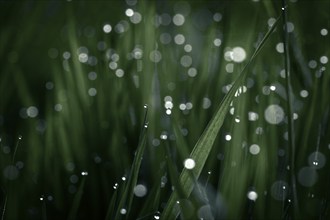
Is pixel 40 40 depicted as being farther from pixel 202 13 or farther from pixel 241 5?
pixel 241 5

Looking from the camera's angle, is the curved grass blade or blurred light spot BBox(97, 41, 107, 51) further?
blurred light spot BBox(97, 41, 107, 51)

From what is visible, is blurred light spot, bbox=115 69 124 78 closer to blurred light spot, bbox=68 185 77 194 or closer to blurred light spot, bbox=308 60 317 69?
blurred light spot, bbox=68 185 77 194

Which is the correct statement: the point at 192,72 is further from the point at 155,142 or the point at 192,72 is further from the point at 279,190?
the point at 279,190

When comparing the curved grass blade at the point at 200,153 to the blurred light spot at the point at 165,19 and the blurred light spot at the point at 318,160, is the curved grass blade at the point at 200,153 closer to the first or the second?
the blurred light spot at the point at 318,160

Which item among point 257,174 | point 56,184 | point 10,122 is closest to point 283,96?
point 257,174

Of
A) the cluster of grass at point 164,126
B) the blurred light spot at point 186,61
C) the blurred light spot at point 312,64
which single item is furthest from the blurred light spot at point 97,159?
the blurred light spot at point 312,64

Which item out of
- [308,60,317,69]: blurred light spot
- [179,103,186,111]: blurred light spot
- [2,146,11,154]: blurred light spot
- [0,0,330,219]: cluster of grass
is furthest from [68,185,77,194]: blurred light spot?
[308,60,317,69]: blurred light spot

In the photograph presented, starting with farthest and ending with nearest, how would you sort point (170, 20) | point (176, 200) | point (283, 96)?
point (170, 20) < point (283, 96) < point (176, 200)

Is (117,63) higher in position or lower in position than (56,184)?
higher
